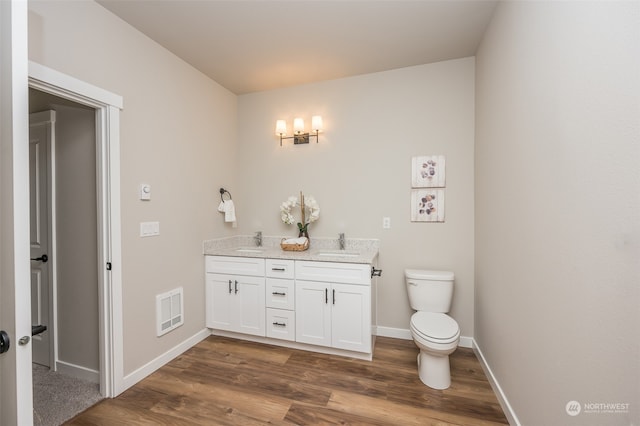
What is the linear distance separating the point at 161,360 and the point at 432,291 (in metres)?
2.38

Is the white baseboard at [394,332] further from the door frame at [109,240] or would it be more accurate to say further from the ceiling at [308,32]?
the ceiling at [308,32]

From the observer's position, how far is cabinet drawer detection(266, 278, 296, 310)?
2572mm

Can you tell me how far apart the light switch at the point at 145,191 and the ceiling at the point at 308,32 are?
1.21 meters

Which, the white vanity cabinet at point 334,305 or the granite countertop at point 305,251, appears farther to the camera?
the granite countertop at point 305,251

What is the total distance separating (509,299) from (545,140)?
39.4 inches

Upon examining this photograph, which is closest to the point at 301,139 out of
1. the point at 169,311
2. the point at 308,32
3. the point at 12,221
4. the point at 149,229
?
the point at 308,32

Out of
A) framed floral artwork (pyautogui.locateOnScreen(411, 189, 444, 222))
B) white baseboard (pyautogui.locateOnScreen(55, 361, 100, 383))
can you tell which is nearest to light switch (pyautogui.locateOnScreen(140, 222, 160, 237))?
white baseboard (pyautogui.locateOnScreen(55, 361, 100, 383))

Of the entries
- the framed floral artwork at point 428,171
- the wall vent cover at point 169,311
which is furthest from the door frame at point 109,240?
the framed floral artwork at point 428,171

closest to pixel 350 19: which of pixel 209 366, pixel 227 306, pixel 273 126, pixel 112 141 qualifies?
pixel 273 126

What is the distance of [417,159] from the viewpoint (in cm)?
274

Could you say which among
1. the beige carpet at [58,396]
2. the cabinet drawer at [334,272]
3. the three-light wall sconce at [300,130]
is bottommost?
the beige carpet at [58,396]

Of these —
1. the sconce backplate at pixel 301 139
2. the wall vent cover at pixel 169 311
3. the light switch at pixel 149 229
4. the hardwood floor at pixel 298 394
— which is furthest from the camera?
the sconce backplate at pixel 301 139

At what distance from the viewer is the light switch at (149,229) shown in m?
2.15

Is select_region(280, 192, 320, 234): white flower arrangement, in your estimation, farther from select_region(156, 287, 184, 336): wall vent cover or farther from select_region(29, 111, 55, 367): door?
select_region(29, 111, 55, 367): door
